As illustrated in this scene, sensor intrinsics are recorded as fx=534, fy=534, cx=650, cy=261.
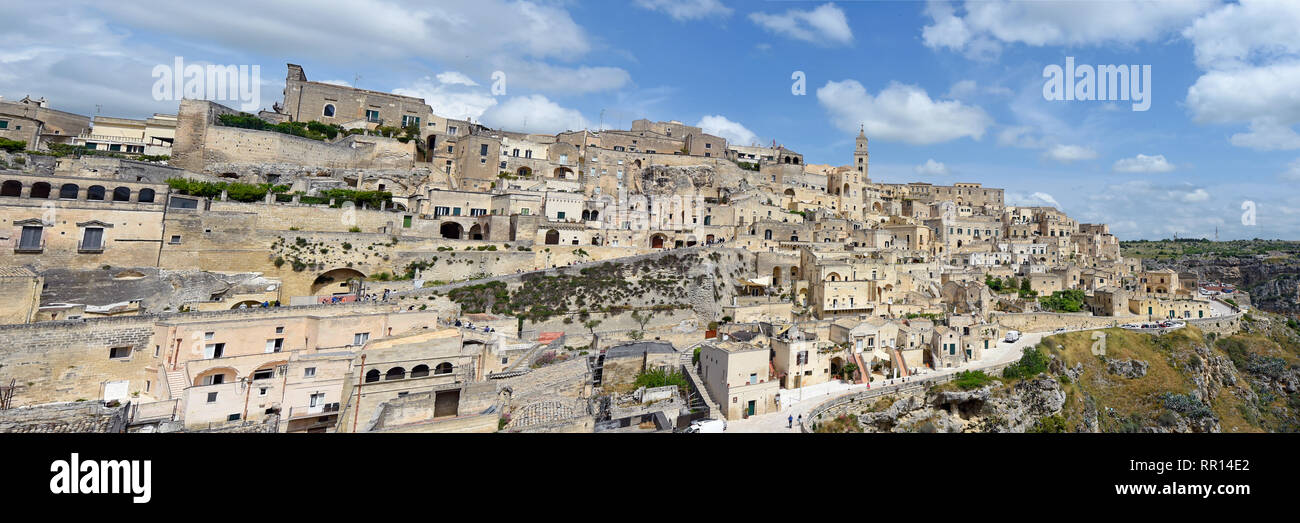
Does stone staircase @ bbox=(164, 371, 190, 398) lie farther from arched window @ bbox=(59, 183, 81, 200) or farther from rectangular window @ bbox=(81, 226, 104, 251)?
arched window @ bbox=(59, 183, 81, 200)

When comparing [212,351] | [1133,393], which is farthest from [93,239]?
[1133,393]

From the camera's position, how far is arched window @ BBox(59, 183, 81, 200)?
26.4m

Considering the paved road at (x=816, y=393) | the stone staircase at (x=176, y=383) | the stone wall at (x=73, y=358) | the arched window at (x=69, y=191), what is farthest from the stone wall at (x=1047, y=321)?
the arched window at (x=69, y=191)

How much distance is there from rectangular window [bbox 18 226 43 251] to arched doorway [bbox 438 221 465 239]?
18743 millimetres

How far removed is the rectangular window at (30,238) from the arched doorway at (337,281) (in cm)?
1075

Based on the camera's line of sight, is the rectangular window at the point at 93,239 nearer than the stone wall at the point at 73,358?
No

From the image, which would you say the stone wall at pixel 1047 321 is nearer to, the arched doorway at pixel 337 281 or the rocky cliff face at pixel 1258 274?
the rocky cliff face at pixel 1258 274

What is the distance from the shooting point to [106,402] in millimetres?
16172

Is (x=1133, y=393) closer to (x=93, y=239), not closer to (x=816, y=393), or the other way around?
(x=816, y=393)

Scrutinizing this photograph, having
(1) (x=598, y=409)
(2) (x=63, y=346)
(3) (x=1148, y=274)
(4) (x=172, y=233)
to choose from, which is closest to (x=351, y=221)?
(4) (x=172, y=233)

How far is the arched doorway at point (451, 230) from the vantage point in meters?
37.8

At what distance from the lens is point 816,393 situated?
22250 mm
